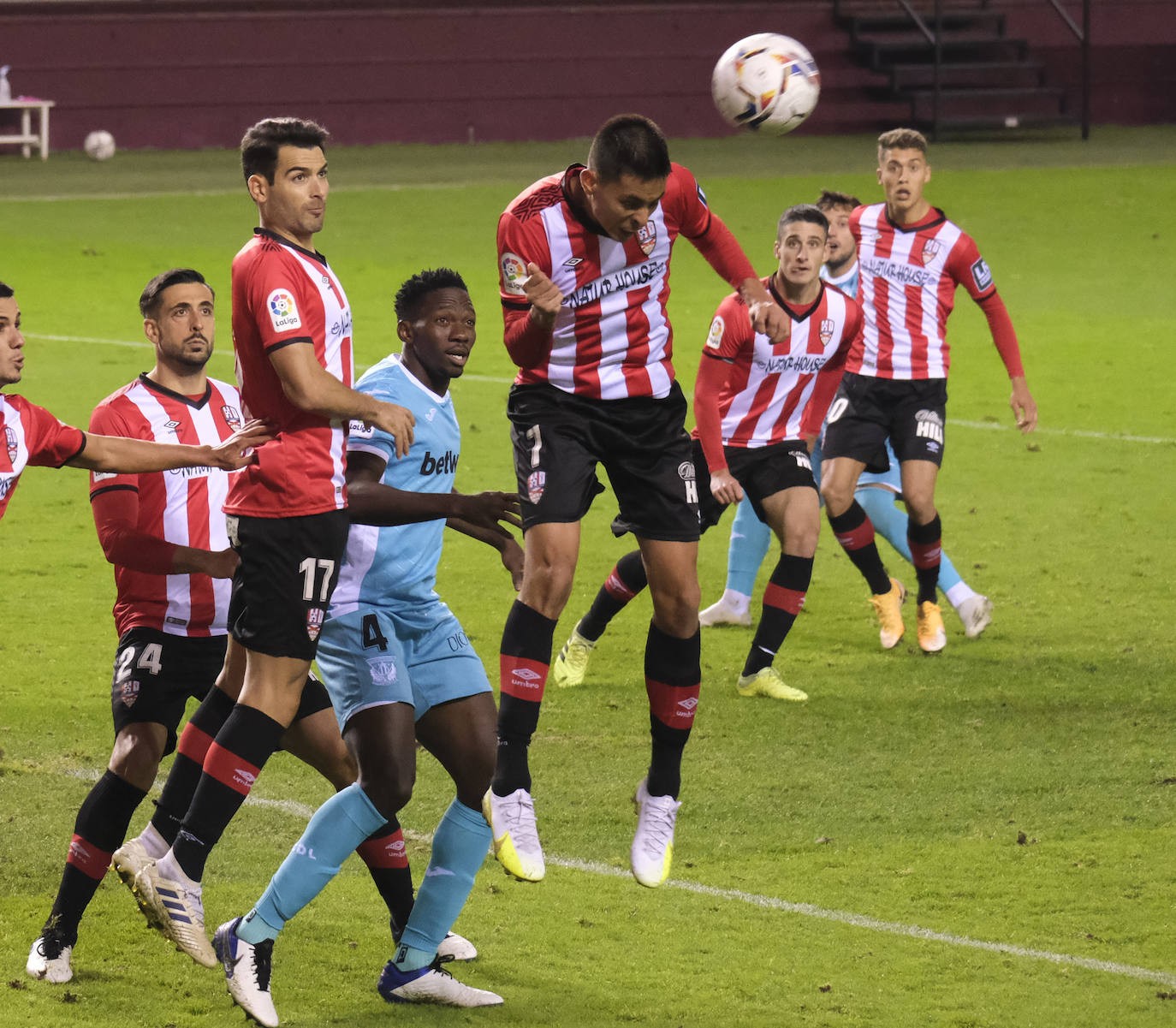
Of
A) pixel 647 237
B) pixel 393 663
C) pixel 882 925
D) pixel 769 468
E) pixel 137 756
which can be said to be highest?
pixel 647 237

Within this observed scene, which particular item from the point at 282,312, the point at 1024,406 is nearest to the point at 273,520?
the point at 282,312

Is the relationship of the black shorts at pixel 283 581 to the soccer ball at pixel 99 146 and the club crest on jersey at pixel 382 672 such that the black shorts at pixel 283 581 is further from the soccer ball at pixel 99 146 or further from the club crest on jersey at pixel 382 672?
the soccer ball at pixel 99 146

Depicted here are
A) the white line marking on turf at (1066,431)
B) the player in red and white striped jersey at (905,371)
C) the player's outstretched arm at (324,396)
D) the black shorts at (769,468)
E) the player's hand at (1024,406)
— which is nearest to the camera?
the player's outstretched arm at (324,396)

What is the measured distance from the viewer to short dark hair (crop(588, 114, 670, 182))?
4887mm

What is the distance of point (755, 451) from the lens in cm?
815

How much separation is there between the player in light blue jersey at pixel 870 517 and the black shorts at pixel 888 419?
56 centimetres

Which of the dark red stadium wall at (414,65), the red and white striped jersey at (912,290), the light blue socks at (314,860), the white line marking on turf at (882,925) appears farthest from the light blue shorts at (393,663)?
the dark red stadium wall at (414,65)

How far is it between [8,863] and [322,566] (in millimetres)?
1999

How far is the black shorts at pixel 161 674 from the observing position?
→ 17.3 ft

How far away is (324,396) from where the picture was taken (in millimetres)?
4621

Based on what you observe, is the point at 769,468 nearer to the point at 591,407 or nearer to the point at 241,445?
the point at 591,407

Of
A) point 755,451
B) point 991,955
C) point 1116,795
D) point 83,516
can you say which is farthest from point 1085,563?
point 83,516

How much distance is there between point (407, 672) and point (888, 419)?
4563 mm

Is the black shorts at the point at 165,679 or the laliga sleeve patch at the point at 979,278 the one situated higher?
the laliga sleeve patch at the point at 979,278
